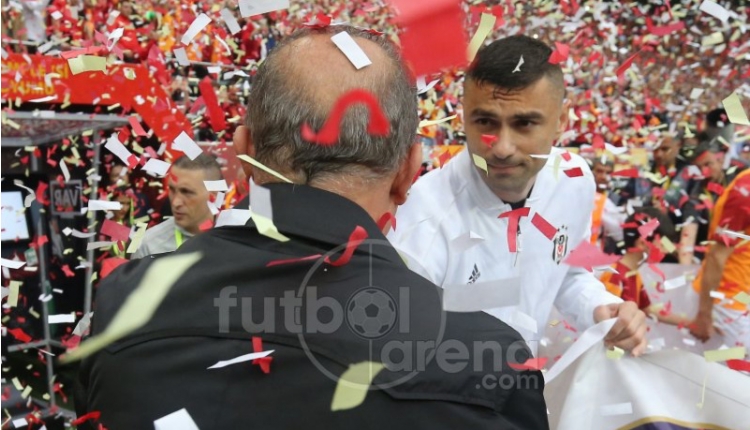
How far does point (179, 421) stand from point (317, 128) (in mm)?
519

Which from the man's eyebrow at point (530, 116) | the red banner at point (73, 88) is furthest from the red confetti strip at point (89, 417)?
the red banner at point (73, 88)

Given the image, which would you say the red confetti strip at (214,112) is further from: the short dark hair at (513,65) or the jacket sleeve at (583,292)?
the jacket sleeve at (583,292)

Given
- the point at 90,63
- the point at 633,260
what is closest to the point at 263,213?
Answer: the point at 90,63

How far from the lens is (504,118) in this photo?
98.7 inches

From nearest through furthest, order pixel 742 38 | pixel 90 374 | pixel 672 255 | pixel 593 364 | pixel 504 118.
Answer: pixel 90 374 → pixel 593 364 → pixel 504 118 → pixel 672 255 → pixel 742 38

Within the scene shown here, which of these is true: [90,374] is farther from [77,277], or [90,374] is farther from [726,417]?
[77,277]

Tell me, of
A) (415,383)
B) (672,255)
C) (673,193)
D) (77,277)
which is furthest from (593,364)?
(77,277)

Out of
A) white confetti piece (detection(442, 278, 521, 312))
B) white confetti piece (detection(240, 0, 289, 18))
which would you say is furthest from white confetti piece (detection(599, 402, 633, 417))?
white confetti piece (detection(240, 0, 289, 18))

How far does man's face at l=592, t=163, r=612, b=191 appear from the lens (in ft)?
19.3

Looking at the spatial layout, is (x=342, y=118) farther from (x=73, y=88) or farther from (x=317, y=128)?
(x=73, y=88)

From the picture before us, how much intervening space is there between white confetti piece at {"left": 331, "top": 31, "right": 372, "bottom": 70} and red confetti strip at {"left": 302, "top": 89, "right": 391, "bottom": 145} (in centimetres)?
6

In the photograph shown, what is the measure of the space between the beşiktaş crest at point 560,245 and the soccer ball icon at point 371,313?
163 cm

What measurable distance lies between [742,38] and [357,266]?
31.7 ft

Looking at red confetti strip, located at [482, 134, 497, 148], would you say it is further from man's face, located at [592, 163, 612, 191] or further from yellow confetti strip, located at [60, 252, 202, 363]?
man's face, located at [592, 163, 612, 191]
